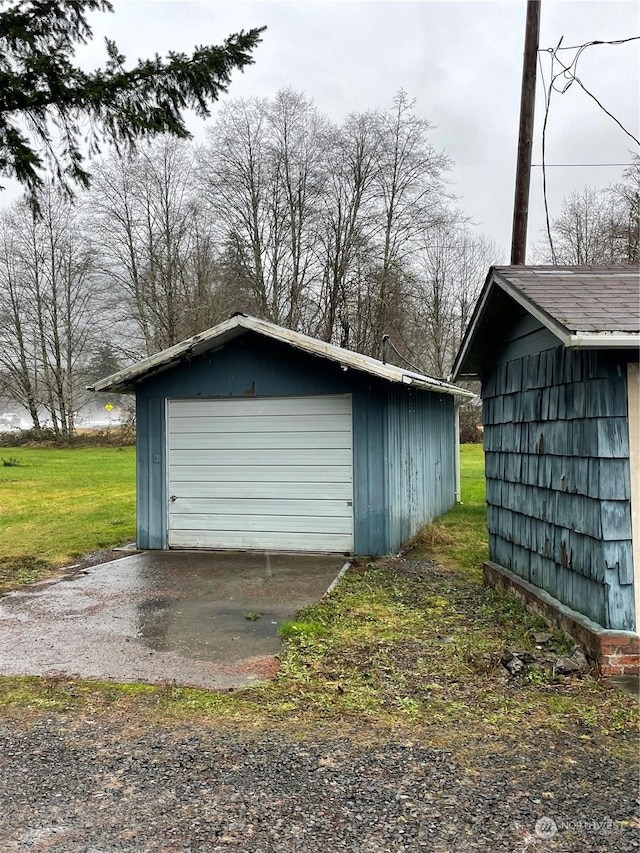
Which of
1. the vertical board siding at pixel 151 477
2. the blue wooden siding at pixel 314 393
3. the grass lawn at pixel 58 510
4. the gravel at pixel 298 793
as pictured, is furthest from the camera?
the vertical board siding at pixel 151 477

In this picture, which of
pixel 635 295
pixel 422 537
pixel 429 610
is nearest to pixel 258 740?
pixel 429 610

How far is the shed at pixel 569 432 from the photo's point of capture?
14.2ft

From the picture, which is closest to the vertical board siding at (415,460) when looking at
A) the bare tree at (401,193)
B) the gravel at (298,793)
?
the gravel at (298,793)

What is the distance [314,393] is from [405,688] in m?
5.07

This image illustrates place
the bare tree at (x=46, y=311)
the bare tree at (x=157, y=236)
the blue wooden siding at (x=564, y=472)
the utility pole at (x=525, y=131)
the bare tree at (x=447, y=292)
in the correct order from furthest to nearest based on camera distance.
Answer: the bare tree at (x=46, y=311), the bare tree at (x=447, y=292), the bare tree at (x=157, y=236), the utility pole at (x=525, y=131), the blue wooden siding at (x=564, y=472)

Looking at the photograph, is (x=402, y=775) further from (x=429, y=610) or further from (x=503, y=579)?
(x=503, y=579)

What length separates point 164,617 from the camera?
5938mm

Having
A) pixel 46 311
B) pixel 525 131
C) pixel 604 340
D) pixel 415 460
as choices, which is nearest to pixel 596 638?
pixel 604 340

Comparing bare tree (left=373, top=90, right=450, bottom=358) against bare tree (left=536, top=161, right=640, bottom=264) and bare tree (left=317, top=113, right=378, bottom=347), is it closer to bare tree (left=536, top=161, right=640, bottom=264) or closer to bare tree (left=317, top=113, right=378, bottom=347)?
bare tree (left=317, top=113, right=378, bottom=347)

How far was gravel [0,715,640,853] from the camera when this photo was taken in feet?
8.43

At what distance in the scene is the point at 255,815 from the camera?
108 inches

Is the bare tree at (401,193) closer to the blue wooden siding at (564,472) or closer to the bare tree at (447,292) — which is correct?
the bare tree at (447,292)

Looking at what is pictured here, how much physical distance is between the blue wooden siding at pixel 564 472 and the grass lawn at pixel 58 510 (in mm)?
5732

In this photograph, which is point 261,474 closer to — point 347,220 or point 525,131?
point 525,131
